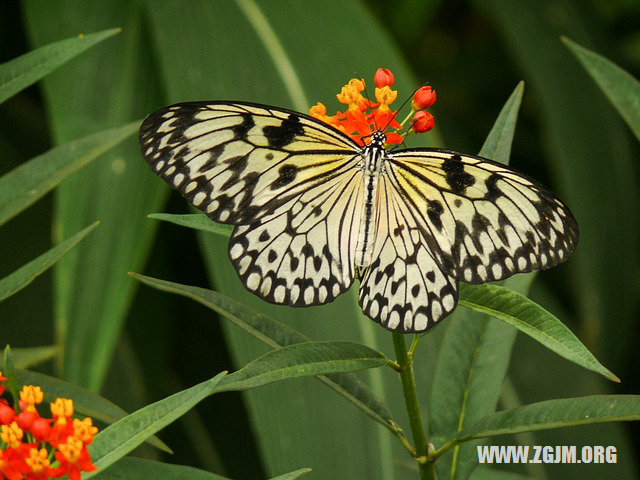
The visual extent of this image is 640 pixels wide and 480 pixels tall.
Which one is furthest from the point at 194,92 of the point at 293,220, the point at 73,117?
the point at 293,220

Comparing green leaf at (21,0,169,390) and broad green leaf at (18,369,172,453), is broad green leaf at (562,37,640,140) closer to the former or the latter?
broad green leaf at (18,369,172,453)

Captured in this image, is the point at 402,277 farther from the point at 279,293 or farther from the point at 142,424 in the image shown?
the point at 142,424

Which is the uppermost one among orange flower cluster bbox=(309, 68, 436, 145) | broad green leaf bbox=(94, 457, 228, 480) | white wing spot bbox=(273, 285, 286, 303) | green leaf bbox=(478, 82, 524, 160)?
orange flower cluster bbox=(309, 68, 436, 145)

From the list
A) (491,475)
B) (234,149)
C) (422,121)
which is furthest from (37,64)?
(491,475)

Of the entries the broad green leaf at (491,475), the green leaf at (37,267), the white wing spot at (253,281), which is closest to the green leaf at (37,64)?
the green leaf at (37,267)

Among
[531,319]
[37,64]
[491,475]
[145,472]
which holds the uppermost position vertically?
[37,64]

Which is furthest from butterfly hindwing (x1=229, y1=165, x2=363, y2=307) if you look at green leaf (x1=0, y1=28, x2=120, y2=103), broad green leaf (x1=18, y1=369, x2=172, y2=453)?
green leaf (x1=0, y1=28, x2=120, y2=103)

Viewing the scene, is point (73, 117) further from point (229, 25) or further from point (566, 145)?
point (566, 145)
